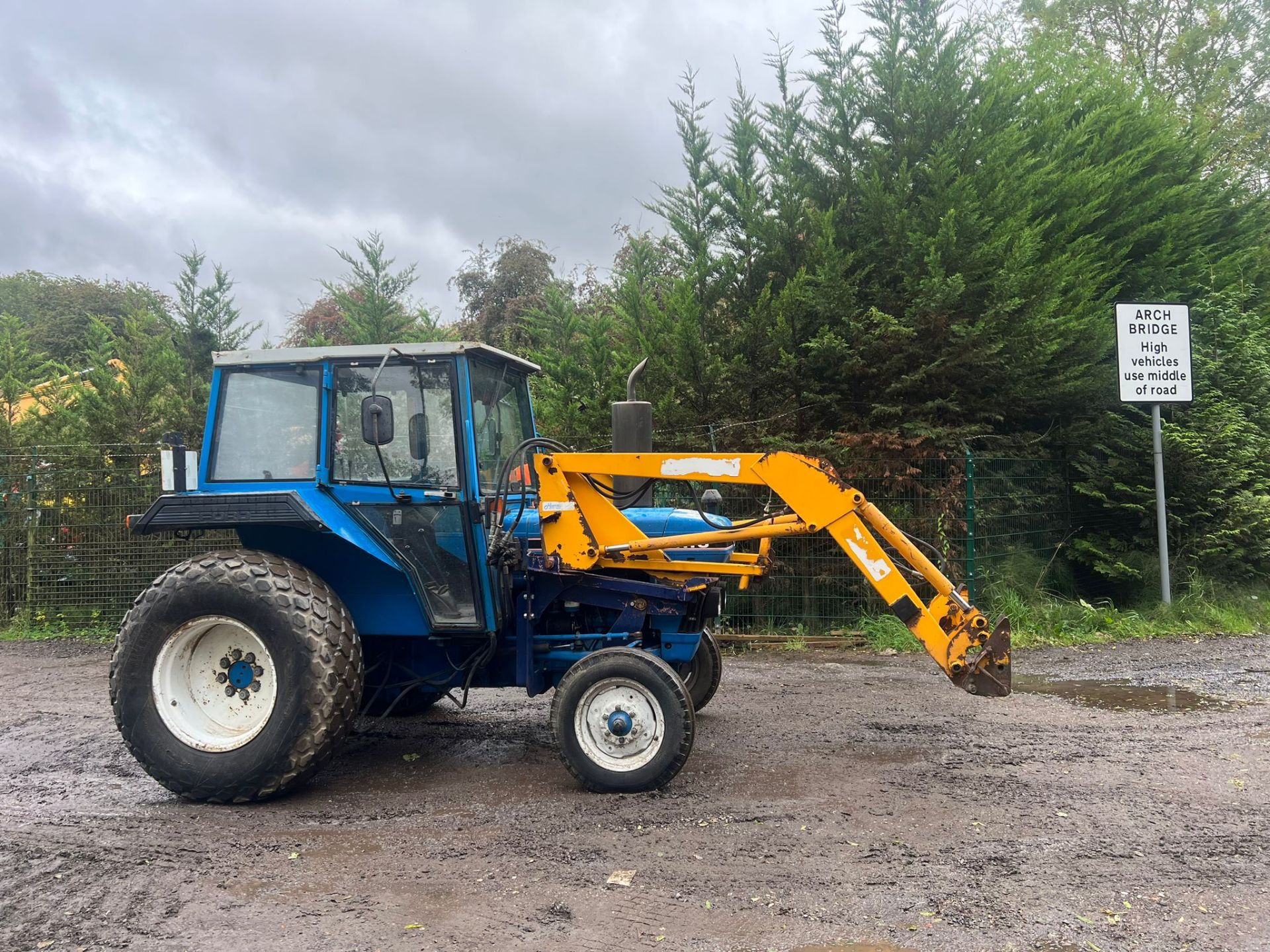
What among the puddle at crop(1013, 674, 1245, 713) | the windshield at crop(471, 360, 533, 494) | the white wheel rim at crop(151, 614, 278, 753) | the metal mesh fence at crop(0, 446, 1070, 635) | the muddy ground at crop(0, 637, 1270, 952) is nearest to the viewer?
the muddy ground at crop(0, 637, 1270, 952)

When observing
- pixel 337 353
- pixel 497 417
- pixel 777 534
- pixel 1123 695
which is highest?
pixel 337 353

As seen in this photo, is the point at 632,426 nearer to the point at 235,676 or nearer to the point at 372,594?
the point at 372,594

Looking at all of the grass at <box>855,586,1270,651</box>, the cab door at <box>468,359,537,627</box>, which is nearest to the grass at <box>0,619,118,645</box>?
the cab door at <box>468,359,537,627</box>

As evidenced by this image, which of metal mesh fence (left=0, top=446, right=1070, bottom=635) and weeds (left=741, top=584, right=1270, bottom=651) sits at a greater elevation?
metal mesh fence (left=0, top=446, right=1070, bottom=635)

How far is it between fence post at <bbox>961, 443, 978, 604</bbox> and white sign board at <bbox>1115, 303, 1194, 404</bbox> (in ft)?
5.79

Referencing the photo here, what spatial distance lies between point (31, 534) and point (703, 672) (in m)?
8.37

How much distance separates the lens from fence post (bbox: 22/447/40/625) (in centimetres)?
1048

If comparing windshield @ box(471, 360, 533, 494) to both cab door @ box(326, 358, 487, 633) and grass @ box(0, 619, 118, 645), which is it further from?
grass @ box(0, 619, 118, 645)

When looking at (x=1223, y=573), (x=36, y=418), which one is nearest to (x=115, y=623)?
(x=36, y=418)

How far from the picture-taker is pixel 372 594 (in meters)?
5.16

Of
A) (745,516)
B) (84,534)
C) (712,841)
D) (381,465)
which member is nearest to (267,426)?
(381,465)

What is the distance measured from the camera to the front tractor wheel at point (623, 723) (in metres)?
4.61

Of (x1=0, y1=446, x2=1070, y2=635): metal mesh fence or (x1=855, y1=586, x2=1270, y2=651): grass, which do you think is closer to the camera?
(x1=855, y1=586, x2=1270, y2=651): grass

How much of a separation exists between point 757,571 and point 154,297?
35.9 feet
